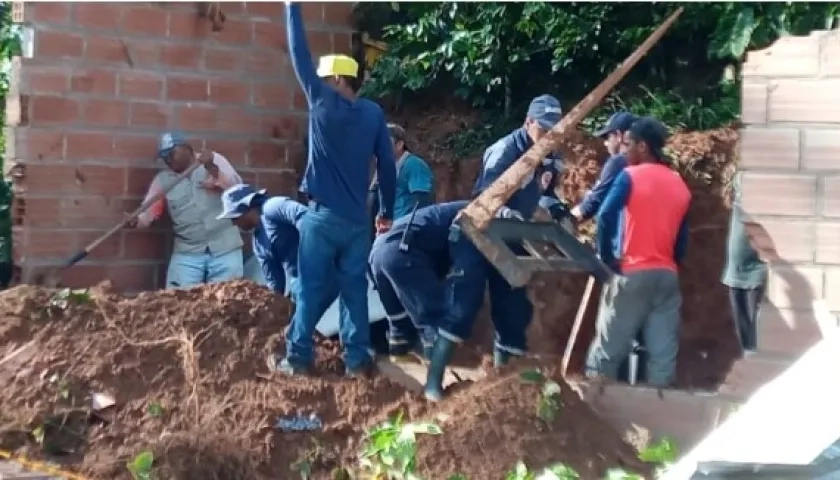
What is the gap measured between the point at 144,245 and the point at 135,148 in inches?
27.0

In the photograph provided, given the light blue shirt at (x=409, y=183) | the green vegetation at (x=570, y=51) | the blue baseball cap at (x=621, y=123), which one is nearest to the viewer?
the blue baseball cap at (x=621, y=123)

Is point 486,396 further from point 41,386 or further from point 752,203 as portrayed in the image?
point 41,386

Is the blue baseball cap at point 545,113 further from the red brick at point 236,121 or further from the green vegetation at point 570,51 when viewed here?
the red brick at point 236,121

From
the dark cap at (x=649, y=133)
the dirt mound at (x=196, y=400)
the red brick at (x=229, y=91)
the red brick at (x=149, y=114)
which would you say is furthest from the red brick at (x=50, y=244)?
the dark cap at (x=649, y=133)

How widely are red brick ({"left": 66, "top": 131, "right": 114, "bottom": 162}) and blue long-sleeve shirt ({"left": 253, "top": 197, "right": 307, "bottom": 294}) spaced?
1.54 metres

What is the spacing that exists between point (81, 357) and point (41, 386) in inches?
10.3

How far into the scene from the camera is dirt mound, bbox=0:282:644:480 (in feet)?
17.6

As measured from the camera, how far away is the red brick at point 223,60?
29.6 ft

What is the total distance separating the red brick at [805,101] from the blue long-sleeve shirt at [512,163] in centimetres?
136

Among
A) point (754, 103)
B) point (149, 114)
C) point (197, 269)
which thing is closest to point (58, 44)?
point (149, 114)

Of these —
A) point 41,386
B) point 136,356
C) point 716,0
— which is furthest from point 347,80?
point 716,0

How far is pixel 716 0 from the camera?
8.80 m

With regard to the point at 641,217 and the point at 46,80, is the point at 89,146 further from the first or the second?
the point at 641,217

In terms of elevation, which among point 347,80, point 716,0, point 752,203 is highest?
point 716,0
